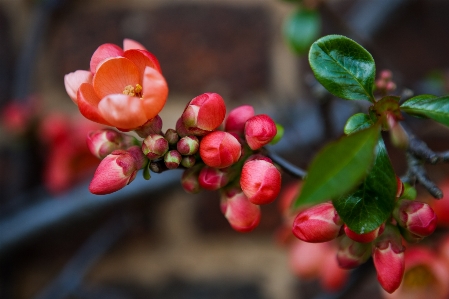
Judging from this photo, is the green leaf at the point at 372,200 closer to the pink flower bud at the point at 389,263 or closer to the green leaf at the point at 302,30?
the pink flower bud at the point at 389,263

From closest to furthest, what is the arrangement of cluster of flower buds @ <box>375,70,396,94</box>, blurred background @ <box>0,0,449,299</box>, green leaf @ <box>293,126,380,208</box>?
green leaf @ <box>293,126,380,208</box>, cluster of flower buds @ <box>375,70,396,94</box>, blurred background @ <box>0,0,449,299</box>

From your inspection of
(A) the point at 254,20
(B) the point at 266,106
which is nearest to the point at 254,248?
(B) the point at 266,106

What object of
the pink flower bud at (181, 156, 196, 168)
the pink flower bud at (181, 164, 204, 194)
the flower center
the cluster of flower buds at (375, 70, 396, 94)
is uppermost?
the flower center

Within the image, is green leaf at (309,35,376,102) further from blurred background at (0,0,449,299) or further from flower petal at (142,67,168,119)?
blurred background at (0,0,449,299)

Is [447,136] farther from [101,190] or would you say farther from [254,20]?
[101,190]

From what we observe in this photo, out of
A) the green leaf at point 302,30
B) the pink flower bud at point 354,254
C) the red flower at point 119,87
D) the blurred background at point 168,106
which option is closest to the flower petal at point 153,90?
the red flower at point 119,87

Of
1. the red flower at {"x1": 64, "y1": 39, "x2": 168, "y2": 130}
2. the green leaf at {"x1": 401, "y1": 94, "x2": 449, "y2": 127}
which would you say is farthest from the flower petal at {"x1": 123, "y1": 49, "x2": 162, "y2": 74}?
the green leaf at {"x1": 401, "y1": 94, "x2": 449, "y2": 127}
